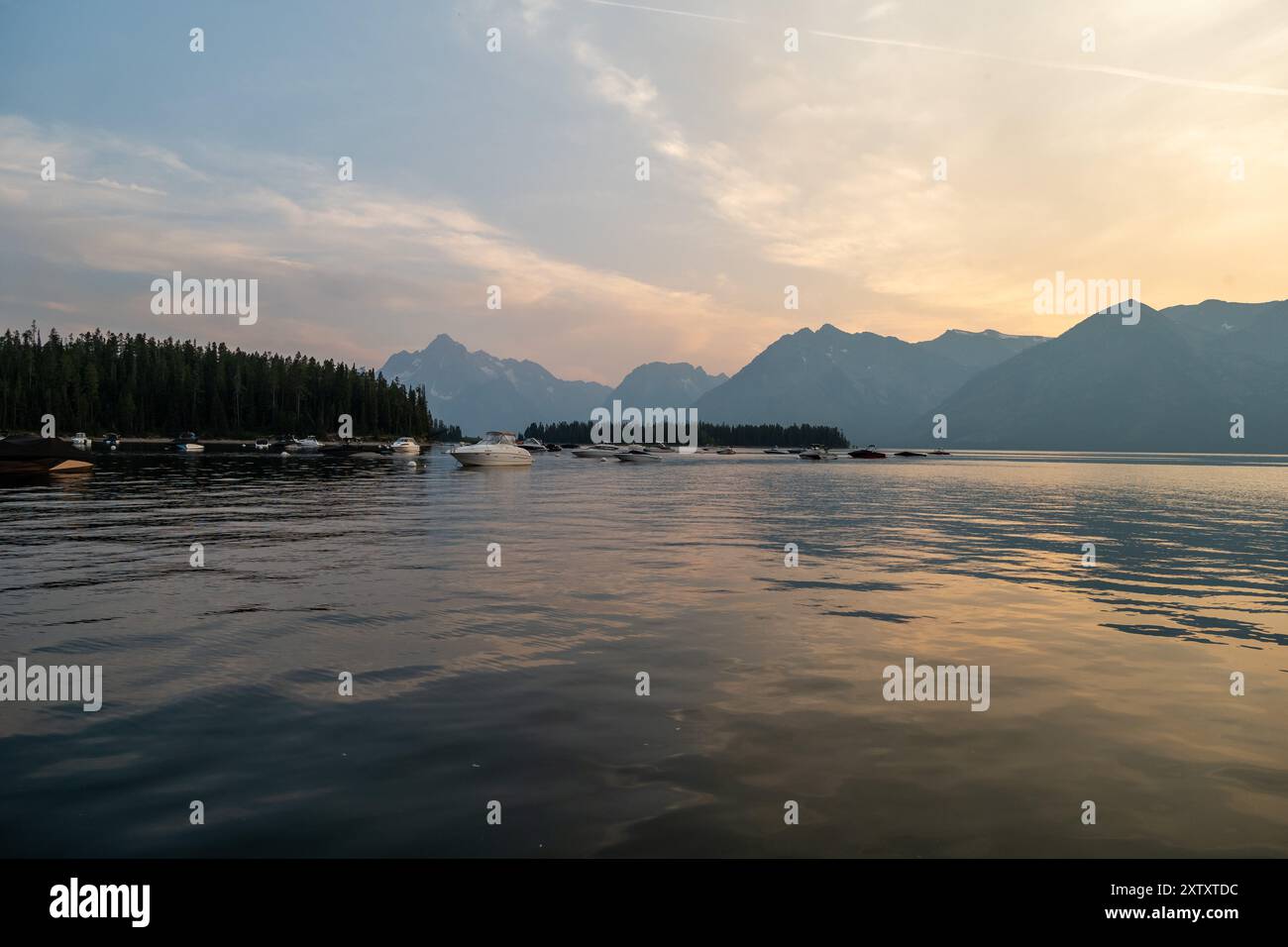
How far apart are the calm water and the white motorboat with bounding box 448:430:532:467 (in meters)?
65.1

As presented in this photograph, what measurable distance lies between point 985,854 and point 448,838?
4.81 metres

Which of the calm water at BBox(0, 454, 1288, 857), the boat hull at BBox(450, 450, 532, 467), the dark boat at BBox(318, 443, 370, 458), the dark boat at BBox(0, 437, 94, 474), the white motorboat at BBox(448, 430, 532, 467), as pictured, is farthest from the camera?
the dark boat at BBox(318, 443, 370, 458)

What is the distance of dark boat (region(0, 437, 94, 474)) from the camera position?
213 feet

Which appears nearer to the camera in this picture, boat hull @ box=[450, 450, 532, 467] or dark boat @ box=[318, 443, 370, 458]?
boat hull @ box=[450, 450, 532, 467]

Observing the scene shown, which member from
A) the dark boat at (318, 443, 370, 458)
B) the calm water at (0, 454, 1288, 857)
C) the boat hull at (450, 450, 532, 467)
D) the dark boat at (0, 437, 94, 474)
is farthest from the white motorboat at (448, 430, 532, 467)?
the calm water at (0, 454, 1288, 857)

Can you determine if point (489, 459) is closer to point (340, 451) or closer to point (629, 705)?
point (340, 451)

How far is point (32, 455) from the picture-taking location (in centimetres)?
6556

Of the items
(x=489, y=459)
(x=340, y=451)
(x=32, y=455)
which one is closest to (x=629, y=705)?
(x=32, y=455)

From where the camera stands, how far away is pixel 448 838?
6.61 meters

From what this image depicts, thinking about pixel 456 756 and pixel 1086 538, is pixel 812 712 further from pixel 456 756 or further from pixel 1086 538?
pixel 1086 538

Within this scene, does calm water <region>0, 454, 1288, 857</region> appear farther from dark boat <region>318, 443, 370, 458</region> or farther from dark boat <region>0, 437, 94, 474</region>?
dark boat <region>318, 443, 370, 458</region>

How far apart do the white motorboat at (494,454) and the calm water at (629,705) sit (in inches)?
2564
